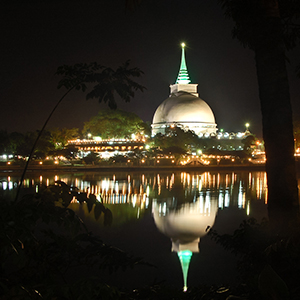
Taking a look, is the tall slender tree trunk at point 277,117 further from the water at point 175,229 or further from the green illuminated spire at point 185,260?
the green illuminated spire at point 185,260

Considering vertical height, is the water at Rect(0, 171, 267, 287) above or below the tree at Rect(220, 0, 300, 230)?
below

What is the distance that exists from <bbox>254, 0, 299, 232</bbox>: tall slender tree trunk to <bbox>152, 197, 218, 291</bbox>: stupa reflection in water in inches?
43.7

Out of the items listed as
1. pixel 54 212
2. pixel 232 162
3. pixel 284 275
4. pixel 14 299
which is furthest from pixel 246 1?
pixel 232 162

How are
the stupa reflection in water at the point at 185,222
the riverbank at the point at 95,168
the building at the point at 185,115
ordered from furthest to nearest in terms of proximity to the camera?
1. the building at the point at 185,115
2. the riverbank at the point at 95,168
3. the stupa reflection in water at the point at 185,222

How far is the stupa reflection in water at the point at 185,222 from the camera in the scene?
726 cm

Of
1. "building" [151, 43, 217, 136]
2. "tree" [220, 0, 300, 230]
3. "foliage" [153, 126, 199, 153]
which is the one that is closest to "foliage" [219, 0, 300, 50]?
"tree" [220, 0, 300, 230]

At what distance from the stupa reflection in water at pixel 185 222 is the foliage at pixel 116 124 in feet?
157

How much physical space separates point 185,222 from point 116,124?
52.6 metres

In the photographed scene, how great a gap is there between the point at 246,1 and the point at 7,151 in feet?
151

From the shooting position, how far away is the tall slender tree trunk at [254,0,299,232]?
5.32 metres

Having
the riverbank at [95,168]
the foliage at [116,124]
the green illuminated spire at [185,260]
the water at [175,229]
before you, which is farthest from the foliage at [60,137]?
the green illuminated spire at [185,260]

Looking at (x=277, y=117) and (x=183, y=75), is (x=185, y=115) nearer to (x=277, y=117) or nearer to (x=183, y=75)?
(x=183, y=75)

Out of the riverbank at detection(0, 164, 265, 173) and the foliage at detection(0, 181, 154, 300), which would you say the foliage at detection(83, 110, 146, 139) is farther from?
the foliage at detection(0, 181, 154, 300)

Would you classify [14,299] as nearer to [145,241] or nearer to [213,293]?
[213,293]
